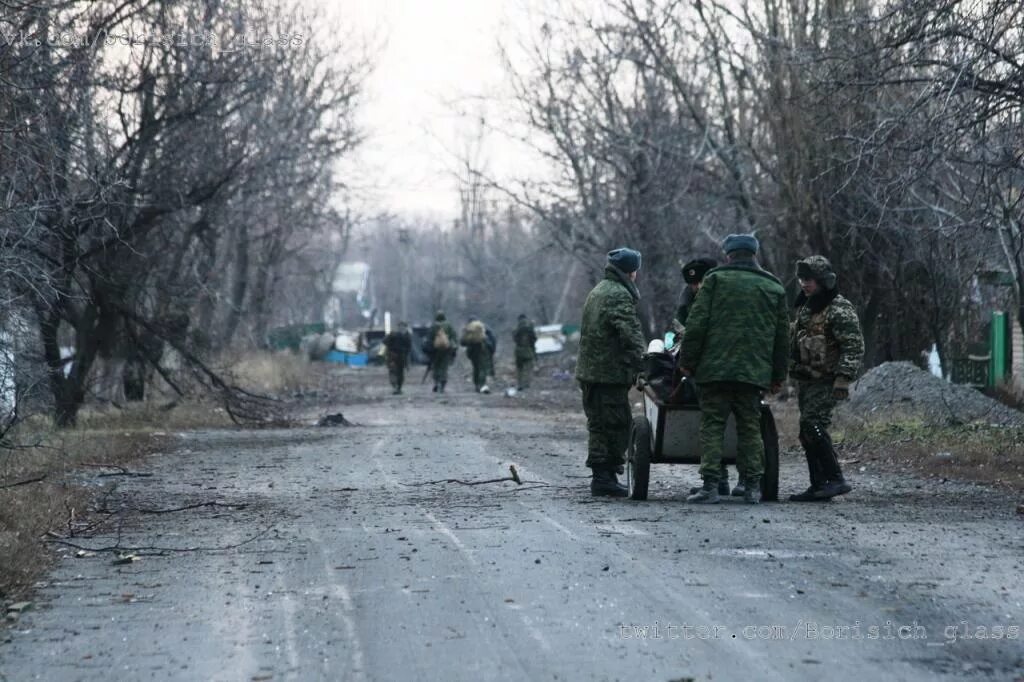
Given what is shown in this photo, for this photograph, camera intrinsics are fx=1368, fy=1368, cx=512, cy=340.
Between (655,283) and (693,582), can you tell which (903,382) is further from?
(693,582)

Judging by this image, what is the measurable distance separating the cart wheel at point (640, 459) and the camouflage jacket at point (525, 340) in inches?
965

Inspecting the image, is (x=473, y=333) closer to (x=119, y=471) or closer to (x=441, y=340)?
(x=441, y=340)

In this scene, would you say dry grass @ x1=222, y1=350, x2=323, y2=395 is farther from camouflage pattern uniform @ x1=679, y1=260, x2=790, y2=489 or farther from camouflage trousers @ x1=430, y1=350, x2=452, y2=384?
camouflage pattern uniform @ x1=679, y1=260, x2=790, y2=489

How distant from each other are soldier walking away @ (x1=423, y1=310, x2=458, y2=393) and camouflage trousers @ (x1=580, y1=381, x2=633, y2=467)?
914 inches

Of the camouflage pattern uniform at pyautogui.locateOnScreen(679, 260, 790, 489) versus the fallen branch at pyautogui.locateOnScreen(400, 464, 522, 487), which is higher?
the camouflage pattern uniform at pyautogui.locateOnScreen(679, 260, 790, 489)

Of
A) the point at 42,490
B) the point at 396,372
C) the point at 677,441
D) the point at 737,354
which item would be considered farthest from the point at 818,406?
the point at 396,372

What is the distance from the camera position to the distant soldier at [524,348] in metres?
35.2

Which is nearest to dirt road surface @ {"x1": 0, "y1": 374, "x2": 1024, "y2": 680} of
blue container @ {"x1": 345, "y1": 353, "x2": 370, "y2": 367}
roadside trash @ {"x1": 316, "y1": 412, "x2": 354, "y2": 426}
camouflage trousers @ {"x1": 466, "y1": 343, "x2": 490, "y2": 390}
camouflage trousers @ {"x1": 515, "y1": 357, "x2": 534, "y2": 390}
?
roadside trash @ {"x1": 316, "y1": 412, "x2": 354, "y2": 426}

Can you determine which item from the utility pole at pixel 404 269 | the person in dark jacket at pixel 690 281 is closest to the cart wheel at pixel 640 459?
the person in dark jacket at pixel 690 281

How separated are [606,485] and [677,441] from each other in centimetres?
76

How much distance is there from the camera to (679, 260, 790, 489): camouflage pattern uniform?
9906 mm

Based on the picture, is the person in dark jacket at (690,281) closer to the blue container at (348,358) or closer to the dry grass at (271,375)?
the dry grass at (271,375)

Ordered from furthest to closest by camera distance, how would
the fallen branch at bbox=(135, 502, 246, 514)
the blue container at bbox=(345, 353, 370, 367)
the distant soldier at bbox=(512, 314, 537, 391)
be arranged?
1. the blue container at bbox=(345, 353, 370, 367)
2. the distant soldier at bbox=(512, 314, 537, 391)
3. the fallen branch at bbox=(135, 502, 246, 514)

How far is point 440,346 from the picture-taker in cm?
3475
